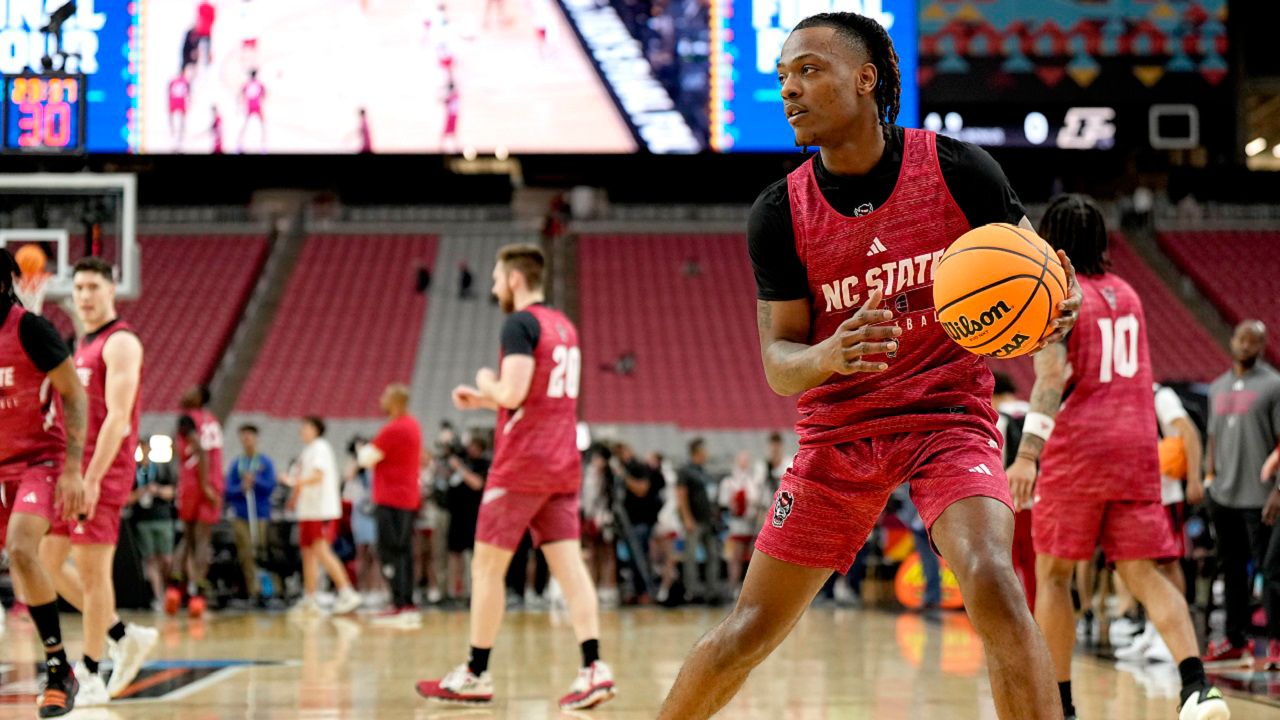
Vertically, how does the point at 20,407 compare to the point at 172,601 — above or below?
above

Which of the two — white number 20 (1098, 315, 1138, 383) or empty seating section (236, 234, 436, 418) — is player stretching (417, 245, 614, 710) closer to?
white number 20 (1098, 315, 1138, 383)

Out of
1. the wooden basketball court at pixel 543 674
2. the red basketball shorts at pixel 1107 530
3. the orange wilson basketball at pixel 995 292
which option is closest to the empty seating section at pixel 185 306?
the wooden basketball court at pixel 543 674

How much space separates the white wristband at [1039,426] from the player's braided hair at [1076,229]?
27.1 inches

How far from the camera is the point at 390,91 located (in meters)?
21.0

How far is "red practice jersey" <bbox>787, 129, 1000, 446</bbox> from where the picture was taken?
10.7 ft

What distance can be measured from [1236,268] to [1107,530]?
22197 mm

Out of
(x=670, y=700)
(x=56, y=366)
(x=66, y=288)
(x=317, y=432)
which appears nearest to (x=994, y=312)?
(x=670, y=700)

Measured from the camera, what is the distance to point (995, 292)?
9.90 ft

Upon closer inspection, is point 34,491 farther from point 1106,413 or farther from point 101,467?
point 1106,413

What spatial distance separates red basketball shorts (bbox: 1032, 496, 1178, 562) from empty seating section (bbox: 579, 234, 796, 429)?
1544 centimetres

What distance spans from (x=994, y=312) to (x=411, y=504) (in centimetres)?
896

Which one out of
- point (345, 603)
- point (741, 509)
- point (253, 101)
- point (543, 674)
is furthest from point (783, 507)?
point (253, 101)

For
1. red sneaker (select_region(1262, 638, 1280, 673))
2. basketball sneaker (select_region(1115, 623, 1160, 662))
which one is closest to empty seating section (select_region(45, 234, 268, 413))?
basketball sneaker (select_region(1115, 623, 1160, 662))

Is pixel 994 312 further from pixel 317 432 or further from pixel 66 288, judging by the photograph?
pixel 317 432
